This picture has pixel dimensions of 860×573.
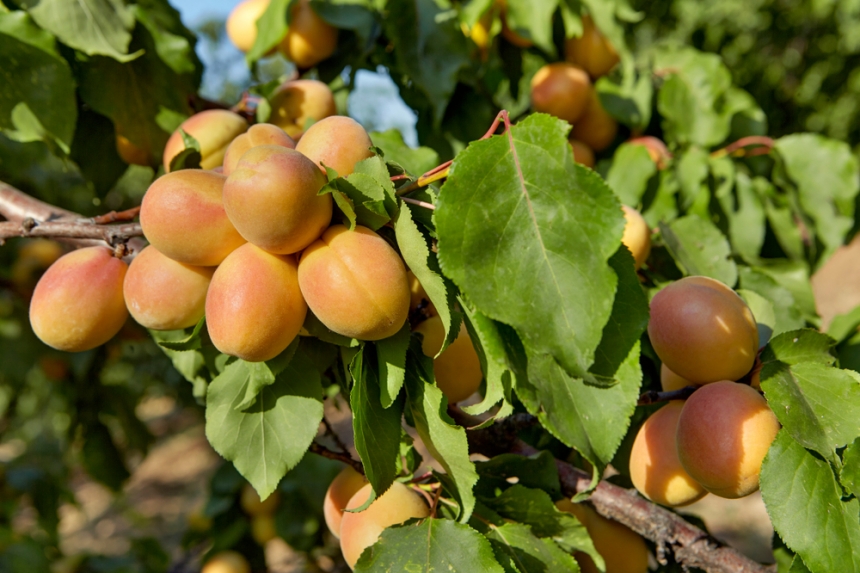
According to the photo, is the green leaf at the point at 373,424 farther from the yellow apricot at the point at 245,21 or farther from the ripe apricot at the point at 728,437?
the yellow apricot at the point at 245,21

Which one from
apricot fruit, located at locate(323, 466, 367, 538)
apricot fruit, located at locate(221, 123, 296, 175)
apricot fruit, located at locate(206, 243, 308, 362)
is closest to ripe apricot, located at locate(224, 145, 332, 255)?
apricot fruit, located at locate(206, 243, 308, 362)

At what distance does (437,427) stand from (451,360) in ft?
0.49

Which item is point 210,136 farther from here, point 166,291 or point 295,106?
point 166,291

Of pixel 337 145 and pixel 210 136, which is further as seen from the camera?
pixel 210 136

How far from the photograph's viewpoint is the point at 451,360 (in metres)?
0.79

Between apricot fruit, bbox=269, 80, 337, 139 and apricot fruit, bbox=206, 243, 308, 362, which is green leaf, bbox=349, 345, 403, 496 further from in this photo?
apricot fruit, bbox=269, 80, 337, 139

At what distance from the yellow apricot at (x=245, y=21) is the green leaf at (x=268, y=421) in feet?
3.05

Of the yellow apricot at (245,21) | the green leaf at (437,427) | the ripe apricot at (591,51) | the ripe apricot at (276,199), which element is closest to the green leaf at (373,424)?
the green leaf at (437,427)

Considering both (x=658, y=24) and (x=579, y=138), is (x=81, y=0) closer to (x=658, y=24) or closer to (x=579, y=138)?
(x=579, y=138)

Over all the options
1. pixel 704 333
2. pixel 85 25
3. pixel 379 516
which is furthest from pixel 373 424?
pixel 85 25

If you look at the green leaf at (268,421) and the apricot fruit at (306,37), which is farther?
the apricot fruit at (306,37)

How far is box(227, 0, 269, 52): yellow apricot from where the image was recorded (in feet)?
4.62

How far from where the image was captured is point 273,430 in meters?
0.76

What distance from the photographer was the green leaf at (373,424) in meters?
0.62
